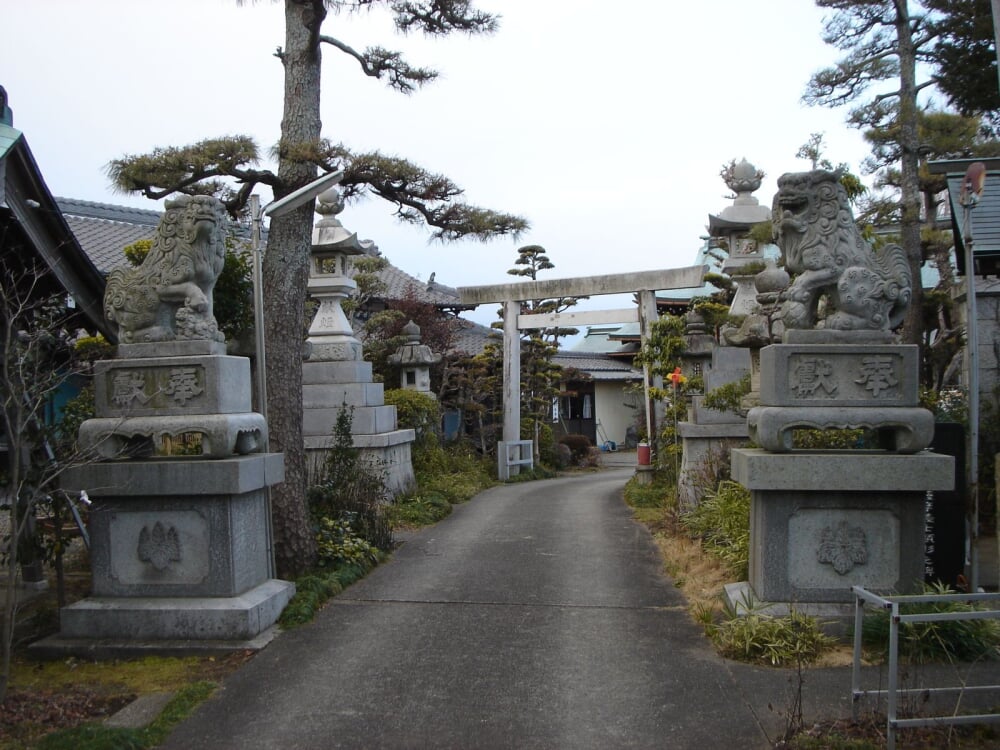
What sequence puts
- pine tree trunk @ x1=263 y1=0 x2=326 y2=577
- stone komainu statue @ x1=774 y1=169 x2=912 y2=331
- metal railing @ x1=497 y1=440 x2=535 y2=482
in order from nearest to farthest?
stone komainu statue @ x1=774 y1=169 x2=912 y2=331 → pine tree trunk @ x1=263 y1=0 x2=326 y2=577 → metal railing @ x1=497 y1=440 x2=535 y2=482

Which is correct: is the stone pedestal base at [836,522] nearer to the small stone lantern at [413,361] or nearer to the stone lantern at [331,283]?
the stone lantern at [331,283]

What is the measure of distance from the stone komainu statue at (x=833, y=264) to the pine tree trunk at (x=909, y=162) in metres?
4.94

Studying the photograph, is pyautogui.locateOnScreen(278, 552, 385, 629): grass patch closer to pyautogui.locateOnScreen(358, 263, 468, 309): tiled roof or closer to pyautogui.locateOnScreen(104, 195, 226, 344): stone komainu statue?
pyautogui.locateOnScreen(104, 195, 226, 344): stone komainu statue

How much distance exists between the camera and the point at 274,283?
775 centimetres

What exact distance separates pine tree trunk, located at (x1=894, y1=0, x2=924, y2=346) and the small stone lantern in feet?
29.0

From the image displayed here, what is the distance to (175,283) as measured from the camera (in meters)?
6.12

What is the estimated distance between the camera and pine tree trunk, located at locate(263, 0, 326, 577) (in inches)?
296

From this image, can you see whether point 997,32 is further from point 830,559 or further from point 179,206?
point 179,206

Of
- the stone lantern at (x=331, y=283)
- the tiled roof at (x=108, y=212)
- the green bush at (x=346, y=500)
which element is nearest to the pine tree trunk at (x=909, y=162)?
the green bush at (x=346, y=500)

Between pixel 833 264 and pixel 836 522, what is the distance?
5.92ft

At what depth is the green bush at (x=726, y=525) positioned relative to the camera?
7.32 metres

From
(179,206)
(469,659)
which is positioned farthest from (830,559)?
(179,206)

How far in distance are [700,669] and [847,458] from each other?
67.2 inches

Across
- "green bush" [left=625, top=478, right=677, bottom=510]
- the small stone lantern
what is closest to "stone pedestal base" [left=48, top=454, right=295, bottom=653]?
"green bush" [left=625, top=478, right=677, bottom=510]
